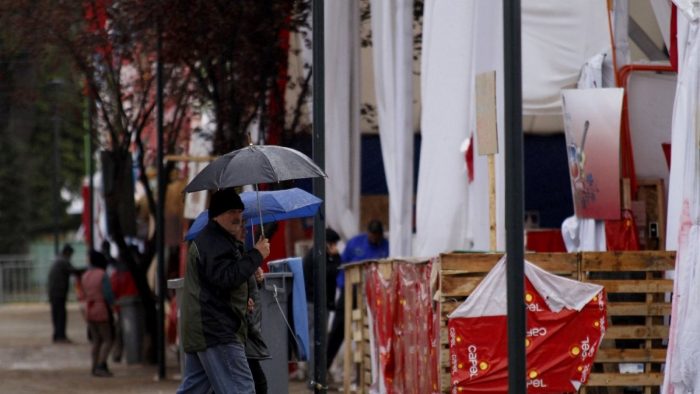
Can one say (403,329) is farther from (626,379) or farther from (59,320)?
(59,320)

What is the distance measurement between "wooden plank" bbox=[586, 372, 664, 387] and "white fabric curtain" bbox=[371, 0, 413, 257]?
4342 millimetres

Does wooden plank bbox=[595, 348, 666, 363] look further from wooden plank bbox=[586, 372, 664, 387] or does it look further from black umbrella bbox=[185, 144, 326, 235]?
black umbrella bbox=[185, 144, 326, 235]

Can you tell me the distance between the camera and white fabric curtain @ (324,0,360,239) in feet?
61.5

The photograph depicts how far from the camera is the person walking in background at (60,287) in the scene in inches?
1170

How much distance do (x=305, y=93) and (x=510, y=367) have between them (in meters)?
11.8

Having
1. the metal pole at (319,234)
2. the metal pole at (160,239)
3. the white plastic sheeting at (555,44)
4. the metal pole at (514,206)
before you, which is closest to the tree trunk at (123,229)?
the metal pole at (160,239)

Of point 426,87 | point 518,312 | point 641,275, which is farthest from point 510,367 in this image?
point 426,87

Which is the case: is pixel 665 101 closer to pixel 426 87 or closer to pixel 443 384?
pixel 426 87

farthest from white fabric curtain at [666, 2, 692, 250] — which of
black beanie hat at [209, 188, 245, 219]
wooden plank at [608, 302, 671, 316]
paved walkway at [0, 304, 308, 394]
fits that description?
paved walkway at [0, 304, 308, 394]

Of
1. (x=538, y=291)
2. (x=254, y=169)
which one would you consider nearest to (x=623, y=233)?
(x=538, y=291)

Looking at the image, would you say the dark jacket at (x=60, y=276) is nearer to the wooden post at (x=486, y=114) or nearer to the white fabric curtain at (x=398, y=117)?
the white fabric curtain at (x=398, y=117)

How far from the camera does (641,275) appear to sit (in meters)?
12.4

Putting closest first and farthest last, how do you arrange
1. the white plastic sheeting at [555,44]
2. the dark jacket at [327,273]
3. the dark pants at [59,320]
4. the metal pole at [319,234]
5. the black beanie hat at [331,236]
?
the metal pole at [319,234]
the white plastic sheeting at [555,44]
the black beanie hat at [331,236]
the dark jacket at [327,273]
the dark pants at [59,320]

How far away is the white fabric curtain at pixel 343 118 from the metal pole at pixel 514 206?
9769mm
